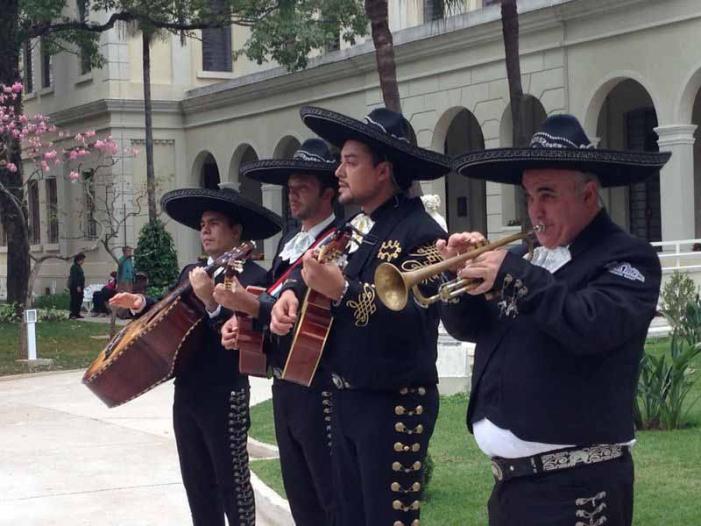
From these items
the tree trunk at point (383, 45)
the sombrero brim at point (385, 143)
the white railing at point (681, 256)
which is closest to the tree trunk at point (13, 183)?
the white railing at point (681, 256)

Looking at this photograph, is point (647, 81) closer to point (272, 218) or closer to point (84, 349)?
point (84, 349)

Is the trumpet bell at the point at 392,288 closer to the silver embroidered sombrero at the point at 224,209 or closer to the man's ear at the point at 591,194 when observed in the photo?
the man's ear at the point at 591,194

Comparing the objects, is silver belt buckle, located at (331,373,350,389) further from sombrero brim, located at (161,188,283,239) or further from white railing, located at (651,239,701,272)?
white railing, located at (651,239,701,272)

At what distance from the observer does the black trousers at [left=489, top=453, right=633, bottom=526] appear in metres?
3.53

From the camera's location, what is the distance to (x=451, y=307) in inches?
150

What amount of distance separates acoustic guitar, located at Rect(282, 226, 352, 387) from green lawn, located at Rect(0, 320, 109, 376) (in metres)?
12.9

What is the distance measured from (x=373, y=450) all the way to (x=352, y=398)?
0.21 meters

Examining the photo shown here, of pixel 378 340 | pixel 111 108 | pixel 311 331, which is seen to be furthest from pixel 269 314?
pixel 111 108

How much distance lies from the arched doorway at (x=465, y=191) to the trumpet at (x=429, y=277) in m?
25.6

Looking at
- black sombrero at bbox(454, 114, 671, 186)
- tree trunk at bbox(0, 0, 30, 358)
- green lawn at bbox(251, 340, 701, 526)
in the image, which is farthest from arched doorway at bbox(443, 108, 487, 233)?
black sombrero at bbox(454, 114, 671, 186)

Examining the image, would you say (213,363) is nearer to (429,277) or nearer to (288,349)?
(288,349)

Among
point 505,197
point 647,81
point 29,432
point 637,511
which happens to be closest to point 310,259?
point 637,511

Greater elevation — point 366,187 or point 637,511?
point 366,187

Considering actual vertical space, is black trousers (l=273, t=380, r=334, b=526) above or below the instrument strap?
below
